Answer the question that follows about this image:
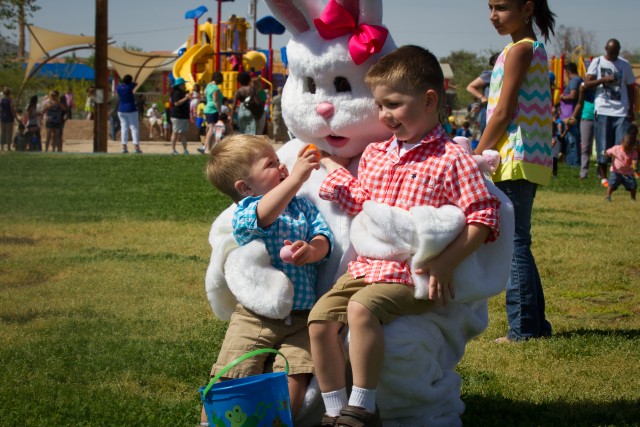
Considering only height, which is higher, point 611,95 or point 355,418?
point 611,95

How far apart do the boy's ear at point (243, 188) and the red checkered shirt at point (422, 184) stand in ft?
1.31

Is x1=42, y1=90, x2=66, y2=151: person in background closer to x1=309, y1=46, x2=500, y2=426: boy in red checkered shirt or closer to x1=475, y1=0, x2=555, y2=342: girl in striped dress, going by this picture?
x1=475, y1=0, x2=555, y2=342: girl in striped dress

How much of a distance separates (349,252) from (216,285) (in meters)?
0.53

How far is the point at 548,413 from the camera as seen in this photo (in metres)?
3.66

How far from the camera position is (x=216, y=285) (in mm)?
3521

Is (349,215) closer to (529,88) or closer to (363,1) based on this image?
(363,1)

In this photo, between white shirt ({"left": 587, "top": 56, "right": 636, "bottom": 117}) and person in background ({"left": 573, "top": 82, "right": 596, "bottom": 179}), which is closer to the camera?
white shirt ({"left": 587, "top": 56, "right": 636, "bottom": 117})

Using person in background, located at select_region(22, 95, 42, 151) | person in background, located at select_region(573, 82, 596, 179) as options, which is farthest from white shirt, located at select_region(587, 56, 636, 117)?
person in background, located at select_region(22, 95, 42, 151)

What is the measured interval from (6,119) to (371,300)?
823 inches

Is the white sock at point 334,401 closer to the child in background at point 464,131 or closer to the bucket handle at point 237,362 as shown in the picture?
the bucket handle at point 237,362

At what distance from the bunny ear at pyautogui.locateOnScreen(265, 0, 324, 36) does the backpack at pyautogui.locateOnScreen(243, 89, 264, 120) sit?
13.6 meters

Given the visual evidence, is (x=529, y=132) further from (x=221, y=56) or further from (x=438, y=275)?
(x=221, y=56)

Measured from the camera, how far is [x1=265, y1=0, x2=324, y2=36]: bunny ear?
3566 mm

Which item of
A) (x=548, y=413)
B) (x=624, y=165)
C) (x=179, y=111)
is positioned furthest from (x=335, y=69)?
(x=179, y=111)
